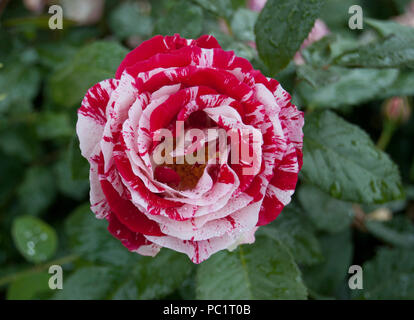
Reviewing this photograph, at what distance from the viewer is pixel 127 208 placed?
1.50ft

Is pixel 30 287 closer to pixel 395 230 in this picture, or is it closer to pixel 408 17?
pixel 395 230

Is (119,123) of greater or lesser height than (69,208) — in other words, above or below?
above

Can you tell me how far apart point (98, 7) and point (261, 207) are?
98cm

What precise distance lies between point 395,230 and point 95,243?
717 mm

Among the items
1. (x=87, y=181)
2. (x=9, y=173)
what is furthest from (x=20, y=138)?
(x=87, y=181)

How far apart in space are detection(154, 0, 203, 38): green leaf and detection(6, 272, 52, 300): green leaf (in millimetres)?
576

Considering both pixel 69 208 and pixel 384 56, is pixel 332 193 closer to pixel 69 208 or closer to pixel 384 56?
pixel 384 56

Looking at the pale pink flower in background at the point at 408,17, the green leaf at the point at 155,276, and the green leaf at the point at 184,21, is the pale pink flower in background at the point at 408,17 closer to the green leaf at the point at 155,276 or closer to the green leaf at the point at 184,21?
the green leaf at the point at 184,21

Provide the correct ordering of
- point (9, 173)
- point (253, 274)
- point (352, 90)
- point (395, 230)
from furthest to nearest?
point (9, 173)
point (395, 230)
point (352, 90)
point (253, 274)

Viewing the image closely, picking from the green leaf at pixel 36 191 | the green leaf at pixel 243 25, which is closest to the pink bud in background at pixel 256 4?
the green leaf at pixel 243 25

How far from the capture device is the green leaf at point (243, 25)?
0.69 meters

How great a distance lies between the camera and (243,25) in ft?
2.36

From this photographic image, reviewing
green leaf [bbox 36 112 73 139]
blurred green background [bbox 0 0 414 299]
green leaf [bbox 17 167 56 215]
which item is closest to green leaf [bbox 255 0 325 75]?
blurred green background [bbox 0 0 414 299]
